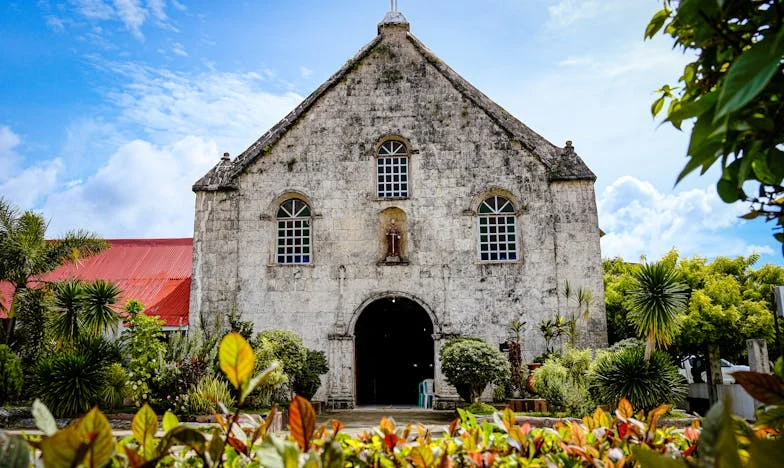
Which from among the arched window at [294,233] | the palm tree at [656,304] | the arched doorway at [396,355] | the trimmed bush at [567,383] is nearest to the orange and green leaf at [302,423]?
the trimmed bush at [567,383]

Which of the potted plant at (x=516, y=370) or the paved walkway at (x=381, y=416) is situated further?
the potted plant at (x=516, y=370)

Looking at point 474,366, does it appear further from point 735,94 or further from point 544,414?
point 735,94

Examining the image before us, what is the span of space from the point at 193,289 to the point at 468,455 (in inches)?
672

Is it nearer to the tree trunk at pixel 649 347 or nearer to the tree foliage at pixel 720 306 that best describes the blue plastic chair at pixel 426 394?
the tree foliage at pixel 720 306

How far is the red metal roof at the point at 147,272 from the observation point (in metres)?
20.1

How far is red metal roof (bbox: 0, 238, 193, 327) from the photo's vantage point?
2012 cm

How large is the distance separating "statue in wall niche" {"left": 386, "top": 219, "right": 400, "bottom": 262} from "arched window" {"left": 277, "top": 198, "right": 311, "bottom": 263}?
2.28m

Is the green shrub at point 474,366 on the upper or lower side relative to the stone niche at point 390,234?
lower

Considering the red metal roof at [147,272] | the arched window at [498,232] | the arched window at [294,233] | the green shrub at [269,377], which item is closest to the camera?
the green shrub at [269,377]

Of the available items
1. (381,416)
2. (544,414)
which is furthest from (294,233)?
(544,414)

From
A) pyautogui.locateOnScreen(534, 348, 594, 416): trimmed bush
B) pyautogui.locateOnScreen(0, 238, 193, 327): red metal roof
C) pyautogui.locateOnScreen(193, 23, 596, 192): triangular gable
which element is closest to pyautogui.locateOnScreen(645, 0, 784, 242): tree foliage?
pyautogui.locateOnScreen(534, 348, 594, 416): trimmed bush

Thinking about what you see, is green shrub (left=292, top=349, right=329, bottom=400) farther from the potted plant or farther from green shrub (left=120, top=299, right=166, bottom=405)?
the potted plant

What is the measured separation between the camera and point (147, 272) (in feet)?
73.6

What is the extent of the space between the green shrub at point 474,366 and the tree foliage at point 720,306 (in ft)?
12.9
